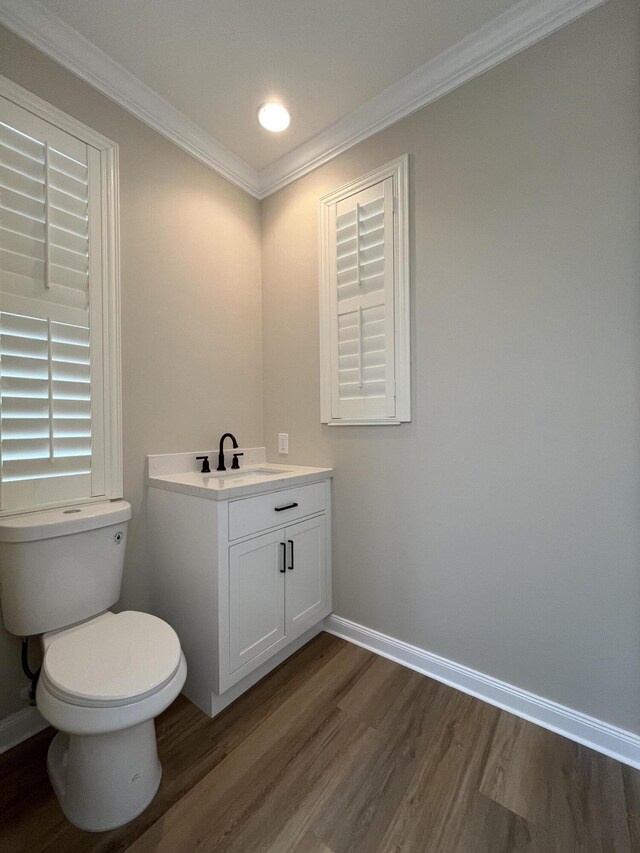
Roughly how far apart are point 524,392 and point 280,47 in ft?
5.56

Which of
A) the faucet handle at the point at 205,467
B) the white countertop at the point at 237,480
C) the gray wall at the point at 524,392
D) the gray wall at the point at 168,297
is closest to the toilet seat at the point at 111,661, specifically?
the gray wall at the point at 168,297

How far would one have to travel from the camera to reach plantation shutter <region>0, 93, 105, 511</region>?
134 centimetres

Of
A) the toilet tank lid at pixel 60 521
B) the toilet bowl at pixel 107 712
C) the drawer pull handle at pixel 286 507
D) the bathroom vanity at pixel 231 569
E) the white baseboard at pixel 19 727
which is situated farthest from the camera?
the drawer pull handle at pixel 286 507

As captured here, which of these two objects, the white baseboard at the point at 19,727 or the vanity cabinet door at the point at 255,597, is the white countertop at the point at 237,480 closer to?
the vanity cabinet door at the point at 255,597

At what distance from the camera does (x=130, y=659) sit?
1.10 metres

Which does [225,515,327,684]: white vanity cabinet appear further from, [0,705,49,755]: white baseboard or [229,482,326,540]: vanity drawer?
[0,705,49,755]: white baseboard

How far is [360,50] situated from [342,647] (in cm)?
268

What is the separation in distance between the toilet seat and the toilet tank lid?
340 millimetres

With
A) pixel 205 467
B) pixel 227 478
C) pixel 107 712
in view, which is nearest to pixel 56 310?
pixel 205 467

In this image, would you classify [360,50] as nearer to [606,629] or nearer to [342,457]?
[342,457]

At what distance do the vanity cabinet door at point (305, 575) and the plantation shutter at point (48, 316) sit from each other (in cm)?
89

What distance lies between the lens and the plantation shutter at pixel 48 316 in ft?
4.40

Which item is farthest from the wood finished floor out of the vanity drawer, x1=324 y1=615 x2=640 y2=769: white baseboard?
the vanity drawer

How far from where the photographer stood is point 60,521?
50.3 inches
